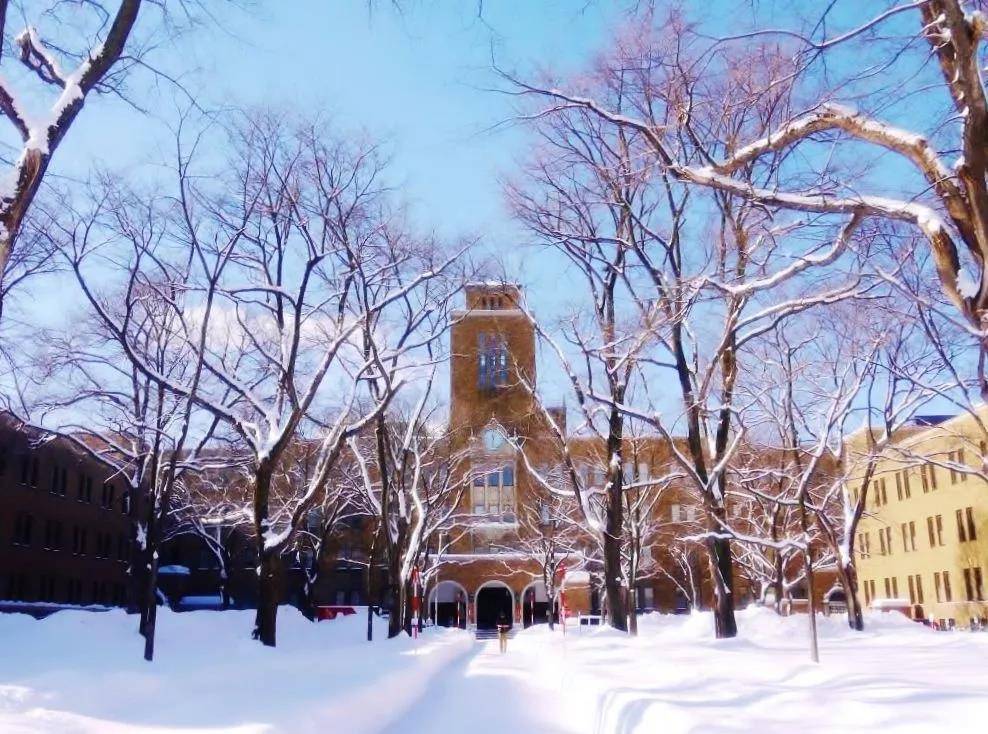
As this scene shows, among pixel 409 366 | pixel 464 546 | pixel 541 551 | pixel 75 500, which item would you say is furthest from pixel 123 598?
pixel 409 366

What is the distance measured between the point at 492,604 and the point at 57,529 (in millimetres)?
32994

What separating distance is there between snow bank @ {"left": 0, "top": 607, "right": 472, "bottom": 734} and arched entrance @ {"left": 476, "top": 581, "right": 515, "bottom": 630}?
4802 centimetres

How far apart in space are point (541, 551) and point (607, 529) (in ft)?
103

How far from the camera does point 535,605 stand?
74750 mm

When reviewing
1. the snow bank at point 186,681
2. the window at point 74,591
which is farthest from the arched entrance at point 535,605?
the snow bank at point 186,681

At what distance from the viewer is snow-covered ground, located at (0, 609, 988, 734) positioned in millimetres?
8805

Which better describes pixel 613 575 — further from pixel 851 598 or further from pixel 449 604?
pixel 449 604

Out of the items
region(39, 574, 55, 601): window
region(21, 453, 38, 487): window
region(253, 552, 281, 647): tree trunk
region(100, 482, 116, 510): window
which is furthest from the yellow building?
region(100, 482, 116, 510): window

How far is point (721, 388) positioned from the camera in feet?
70.9

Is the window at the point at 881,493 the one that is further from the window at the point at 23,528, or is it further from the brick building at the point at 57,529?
the window at the point at 23,528

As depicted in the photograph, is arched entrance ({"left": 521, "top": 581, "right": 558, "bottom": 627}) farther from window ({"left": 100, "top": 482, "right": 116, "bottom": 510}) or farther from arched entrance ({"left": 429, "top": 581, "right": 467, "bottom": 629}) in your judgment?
window ({"left": 100, "top": 482, "right": 116, "bottom": 510})

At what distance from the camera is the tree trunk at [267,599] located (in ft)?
70.5

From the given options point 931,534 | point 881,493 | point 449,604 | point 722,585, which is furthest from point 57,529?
point 881,493

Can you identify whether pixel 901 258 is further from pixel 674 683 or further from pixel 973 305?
pixel 674 683
